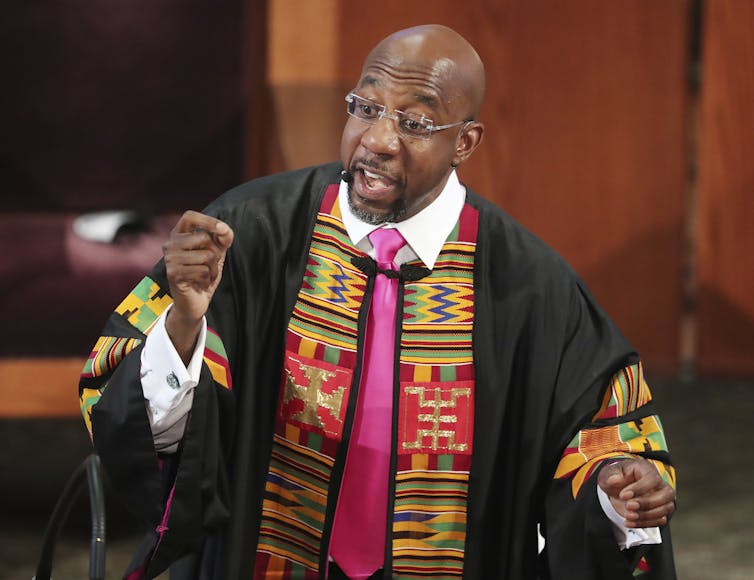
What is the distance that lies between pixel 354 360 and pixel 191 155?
224cm

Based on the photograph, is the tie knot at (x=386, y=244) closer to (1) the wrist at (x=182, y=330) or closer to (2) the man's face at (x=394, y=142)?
(2) the man's face at (x=394, y=142)

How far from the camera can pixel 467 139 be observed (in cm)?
237

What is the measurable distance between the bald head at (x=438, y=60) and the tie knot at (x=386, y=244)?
0.24 meters

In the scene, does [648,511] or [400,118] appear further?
[400,118]

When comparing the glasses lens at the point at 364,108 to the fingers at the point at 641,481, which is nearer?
the fingers at the point at 641,481

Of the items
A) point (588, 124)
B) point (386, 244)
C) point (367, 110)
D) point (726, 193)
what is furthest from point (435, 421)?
point (726, 193)

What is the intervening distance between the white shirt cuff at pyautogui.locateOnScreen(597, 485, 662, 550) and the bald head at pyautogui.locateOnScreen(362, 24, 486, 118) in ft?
2.18

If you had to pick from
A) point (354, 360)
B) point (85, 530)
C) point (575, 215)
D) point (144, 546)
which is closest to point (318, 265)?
point (354, 360)

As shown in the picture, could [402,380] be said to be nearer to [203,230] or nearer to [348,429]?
[348,429]

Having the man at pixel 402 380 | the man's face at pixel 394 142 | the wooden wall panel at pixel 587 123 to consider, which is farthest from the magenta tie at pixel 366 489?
the wooden wall panel at pixel 587 123

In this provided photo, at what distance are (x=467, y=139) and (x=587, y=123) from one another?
319cm

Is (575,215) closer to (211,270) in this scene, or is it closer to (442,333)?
(442,333)

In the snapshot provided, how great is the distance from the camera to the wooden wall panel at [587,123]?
5402 millimetres

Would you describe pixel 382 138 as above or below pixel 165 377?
above
